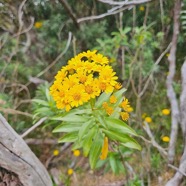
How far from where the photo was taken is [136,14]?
2494 mm

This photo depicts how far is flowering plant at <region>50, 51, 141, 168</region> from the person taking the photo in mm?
1136

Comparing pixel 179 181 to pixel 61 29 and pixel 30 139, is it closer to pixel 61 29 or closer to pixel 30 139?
pixel 30 139

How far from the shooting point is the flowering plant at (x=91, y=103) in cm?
114

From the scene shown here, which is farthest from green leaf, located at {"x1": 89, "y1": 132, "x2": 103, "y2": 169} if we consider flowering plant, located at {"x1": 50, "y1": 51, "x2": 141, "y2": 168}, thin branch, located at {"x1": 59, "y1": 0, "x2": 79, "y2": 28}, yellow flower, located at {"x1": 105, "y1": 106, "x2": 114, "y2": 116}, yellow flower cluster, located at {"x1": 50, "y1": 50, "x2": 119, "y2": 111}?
thin branch, located at {"x1": 59, "y1": 0, "x2": 79, "y2": 28}

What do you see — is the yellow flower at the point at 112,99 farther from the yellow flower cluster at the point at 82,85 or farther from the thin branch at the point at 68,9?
the thin branch at the point at 68,9

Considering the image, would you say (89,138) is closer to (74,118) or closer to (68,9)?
(74,118)

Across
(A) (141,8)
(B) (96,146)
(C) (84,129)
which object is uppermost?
(A) (141,8)

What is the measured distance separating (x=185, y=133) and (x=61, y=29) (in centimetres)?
134

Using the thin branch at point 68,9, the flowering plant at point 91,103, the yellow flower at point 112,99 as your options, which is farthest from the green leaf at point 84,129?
the thin branch at point 68,9

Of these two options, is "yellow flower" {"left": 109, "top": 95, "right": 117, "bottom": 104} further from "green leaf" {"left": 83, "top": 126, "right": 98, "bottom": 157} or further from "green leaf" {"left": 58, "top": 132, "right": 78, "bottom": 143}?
"green leaf" {"left": 58, "top": 132, "right": 78, "bottom": 143}

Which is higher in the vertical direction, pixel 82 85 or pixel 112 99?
pixel 82 85

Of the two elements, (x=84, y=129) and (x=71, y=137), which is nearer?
(x=84, y=129)

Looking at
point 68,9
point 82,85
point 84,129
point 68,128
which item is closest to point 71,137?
point 68,128

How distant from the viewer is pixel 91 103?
125cm
